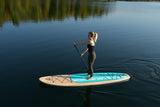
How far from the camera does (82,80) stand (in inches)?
383

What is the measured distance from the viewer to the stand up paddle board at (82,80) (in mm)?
9367

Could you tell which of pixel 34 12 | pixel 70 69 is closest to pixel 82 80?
pixel 70 69

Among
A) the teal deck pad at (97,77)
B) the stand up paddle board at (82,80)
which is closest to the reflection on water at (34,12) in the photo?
the stand up paddle board at (82,80)

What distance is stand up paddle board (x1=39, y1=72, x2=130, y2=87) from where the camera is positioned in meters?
9.37

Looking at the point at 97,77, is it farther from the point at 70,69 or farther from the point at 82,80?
the point at 70,69

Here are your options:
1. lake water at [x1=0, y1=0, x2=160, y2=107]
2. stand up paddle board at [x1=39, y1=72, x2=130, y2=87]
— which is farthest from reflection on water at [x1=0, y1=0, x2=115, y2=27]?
stand up paddle board at [x1=39, y1=72, x2=130, y2=87]

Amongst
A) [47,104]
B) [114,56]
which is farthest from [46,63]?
[114,56]

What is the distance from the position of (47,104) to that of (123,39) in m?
15.7

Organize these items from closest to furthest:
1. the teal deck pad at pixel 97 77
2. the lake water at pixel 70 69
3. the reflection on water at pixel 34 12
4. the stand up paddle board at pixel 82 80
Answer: the lake water at pixel 70 69 < the stand up paddle board at pixel 82 80 < the teal deck pad at pixel 97 77 < the reflection on water at pixel 34 12

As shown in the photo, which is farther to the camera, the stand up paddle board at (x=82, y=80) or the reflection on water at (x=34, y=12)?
the reflection on water at (x=34, y=12)

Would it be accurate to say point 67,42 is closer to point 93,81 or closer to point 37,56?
point 37,56

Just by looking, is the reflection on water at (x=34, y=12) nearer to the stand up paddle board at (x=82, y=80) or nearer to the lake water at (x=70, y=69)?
the lake water at (x=70, y=69)

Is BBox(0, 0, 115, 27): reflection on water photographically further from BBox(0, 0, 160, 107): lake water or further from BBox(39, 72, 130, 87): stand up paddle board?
Result: BBox(39, 72, 130, 87): stand up paddle board

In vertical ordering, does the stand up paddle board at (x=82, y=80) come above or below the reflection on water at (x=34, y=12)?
below
